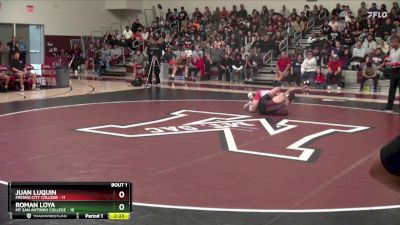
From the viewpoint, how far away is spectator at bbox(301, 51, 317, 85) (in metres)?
16.6

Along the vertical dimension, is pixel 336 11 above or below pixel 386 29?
above

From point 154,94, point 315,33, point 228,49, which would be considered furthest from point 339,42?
point 154,94

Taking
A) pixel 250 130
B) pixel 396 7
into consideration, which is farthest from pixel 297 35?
pixel 250 130

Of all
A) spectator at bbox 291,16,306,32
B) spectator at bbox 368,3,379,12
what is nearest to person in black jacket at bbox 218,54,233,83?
spectator at bbox 291,16,306,32

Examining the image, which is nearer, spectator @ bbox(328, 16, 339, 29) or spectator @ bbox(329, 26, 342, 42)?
spectator @ bbox(329, 26, 342, 42)

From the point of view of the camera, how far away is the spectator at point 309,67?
16.6m

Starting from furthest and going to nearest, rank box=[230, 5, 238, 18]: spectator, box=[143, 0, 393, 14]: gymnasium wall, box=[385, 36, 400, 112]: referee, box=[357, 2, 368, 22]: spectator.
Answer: box=[230, 5, 238, 18]: spectator < box=[143, 0, 393, 14]: gymnasium wall < box=[357, 2, 368, 22]: spectator < box=[385, 36, 400, 112]: referee

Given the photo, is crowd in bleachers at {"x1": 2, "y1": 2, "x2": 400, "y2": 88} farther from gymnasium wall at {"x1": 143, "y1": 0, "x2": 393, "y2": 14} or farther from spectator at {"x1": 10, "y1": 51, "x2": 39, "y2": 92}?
spectator at {"x1": 10, "y1": 51, "x2": 39, "y2": 92}

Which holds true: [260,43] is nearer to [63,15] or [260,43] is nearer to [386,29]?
[386,29]

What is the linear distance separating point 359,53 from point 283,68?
2.46m

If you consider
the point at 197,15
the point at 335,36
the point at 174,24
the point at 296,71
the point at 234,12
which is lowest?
the point at 296,71

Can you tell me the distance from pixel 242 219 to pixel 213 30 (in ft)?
61.9

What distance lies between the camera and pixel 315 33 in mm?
19609

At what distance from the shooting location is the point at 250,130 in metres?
8.37
